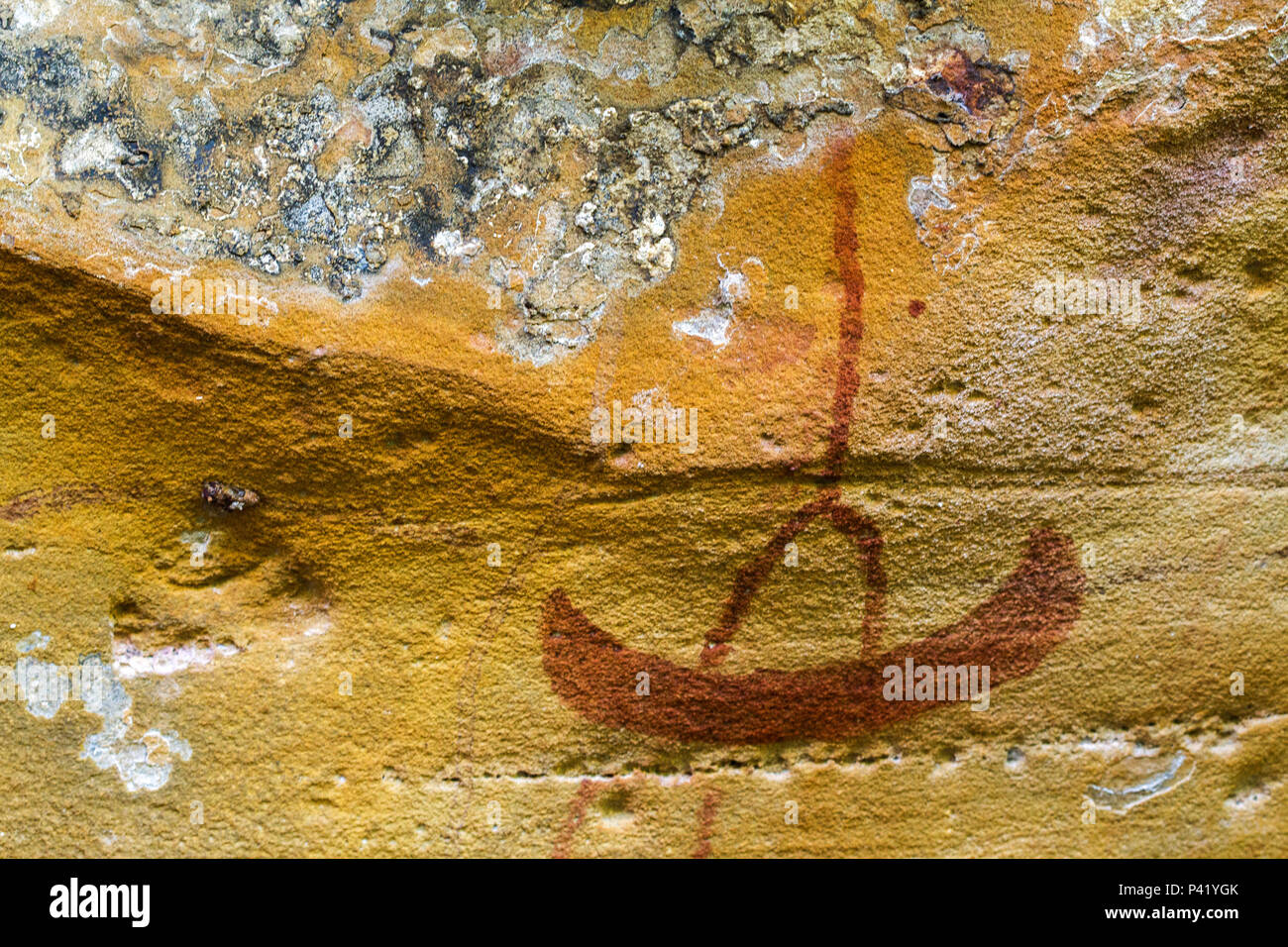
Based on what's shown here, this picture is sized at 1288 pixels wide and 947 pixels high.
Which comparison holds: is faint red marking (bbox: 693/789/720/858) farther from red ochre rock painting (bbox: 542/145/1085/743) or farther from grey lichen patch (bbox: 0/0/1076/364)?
grey lichen patch (bbox: 0/0/1076/364)

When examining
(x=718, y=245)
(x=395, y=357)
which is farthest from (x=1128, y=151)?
(x=395, y=357)

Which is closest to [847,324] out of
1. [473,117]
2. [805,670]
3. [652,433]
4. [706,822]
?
[652,433]

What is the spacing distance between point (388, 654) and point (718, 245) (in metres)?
3.35

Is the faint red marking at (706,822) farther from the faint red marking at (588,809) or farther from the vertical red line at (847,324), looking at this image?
the vertical red line at (847,324)

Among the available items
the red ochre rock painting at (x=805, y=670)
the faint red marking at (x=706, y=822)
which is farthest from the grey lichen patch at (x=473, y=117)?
the faint red marking at (x=706, y=822)

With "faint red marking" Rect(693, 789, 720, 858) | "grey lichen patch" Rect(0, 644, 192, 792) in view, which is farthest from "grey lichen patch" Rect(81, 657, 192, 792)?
"faint red marking" Rect(693, 789, 720, 858)

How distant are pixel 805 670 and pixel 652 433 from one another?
1.79 metres

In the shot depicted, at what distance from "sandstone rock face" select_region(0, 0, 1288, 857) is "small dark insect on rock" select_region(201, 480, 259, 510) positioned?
2cm

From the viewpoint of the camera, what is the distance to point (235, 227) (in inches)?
239

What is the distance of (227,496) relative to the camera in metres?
5.35

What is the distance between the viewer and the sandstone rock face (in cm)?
526

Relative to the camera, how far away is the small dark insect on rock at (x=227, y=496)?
533cm

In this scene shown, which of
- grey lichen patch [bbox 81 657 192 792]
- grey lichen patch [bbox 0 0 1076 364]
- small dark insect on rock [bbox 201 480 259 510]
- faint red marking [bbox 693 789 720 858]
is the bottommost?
faint red marking [bbox 693 789 720 858]

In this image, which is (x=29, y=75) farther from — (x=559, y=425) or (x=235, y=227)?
(x=559, y=425)
